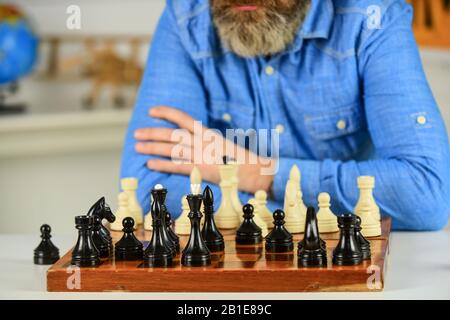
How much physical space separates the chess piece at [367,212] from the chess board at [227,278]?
201 millimetres

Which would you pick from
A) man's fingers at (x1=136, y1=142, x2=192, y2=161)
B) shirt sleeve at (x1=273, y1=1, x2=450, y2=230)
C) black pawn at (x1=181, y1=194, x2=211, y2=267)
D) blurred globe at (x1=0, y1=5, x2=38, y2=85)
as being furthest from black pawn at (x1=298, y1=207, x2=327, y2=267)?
blurred globe at (x1=0, y1=5, x2=38, y2=85)

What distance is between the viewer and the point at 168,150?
6.27 feet

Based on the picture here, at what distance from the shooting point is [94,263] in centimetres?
131

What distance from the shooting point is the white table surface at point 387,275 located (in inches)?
49.4

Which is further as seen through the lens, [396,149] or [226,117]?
[226,117]

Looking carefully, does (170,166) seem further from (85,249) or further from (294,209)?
(85,249)

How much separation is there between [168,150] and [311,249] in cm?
68

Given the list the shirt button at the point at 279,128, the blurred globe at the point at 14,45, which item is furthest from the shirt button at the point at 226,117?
the blurred globe at the point at 14,45

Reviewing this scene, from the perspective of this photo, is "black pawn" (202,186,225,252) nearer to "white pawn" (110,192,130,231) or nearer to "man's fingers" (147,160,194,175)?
"white pawn" (110,192,130,231)

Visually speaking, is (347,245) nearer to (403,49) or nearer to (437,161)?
(437,161)

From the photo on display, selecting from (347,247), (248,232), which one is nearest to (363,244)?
(347,247)

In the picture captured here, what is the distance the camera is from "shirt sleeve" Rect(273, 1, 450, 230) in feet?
5.88

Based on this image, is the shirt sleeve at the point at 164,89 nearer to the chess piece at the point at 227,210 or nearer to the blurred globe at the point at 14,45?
the chess piece at the point at 227,210
